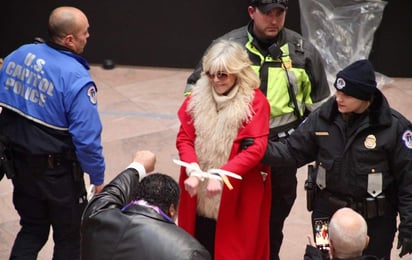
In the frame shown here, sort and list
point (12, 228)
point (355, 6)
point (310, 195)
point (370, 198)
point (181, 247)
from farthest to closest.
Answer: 1. point (355, 6)
2. point (12, 228)
3. point (310, 195)
4. point (370, 198)
5. point (181, 247)

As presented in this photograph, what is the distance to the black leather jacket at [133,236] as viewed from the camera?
3574mm

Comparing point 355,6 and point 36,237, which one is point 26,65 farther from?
point 355,6

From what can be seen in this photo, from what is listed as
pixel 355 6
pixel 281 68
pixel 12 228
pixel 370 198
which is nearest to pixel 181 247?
pixel 370 198

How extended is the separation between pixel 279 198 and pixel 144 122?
3.34m

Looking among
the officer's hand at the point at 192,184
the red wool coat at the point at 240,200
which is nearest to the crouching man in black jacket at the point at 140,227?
the officer's hand at the point at 192,184

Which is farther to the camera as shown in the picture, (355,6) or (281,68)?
(355,6)

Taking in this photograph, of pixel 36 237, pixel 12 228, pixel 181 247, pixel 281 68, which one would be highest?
pixel 281 68

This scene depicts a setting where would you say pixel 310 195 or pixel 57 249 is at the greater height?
pixel 310 195

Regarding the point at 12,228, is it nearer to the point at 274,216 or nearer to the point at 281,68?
the point at 274,216

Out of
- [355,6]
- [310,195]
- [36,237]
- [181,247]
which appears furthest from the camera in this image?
[355,6]

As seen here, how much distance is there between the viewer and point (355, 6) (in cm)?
880

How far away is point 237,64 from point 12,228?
8.77 ft

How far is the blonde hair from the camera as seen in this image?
15.5ft

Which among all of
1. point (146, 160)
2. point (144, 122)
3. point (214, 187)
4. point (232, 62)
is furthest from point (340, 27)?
point (146, 160)
